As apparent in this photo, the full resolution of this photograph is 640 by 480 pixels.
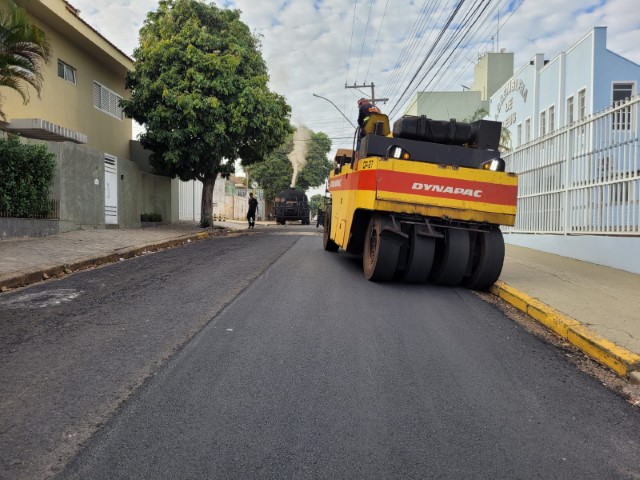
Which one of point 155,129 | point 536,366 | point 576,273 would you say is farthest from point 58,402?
point 155,129

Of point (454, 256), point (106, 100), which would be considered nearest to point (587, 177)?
point (454, 256)

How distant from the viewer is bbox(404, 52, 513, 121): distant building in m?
36.1

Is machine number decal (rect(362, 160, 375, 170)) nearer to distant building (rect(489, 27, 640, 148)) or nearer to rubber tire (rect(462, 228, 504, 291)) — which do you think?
rubber tire (rect(462, 228, 504, 291))

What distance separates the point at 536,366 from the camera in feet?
13.9

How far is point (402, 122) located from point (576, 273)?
4.01m

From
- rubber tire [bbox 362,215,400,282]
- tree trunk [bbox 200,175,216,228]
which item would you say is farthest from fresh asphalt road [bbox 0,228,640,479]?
tree trunk [bbox 200,175,216,228]

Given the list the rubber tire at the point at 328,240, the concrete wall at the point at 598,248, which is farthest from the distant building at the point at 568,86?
the rubber tire at the point at 328,240

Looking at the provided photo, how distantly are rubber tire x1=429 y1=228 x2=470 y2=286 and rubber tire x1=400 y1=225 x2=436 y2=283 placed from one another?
196mm

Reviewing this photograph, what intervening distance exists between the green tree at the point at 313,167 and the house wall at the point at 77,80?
32348mm

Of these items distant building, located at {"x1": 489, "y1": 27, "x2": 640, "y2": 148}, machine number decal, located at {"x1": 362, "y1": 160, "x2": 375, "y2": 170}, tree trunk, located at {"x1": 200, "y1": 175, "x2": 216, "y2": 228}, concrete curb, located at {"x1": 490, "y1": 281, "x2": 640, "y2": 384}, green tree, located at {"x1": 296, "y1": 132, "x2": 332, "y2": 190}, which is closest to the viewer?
concrete curb, located at {"x1": 490, "y1": 281, "x2": 640, "y2": 384}

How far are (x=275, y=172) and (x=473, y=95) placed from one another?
19.0 m

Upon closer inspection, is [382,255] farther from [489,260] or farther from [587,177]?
[587,177]

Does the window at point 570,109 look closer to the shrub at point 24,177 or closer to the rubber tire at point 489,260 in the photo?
the rubber tire at point 489,260

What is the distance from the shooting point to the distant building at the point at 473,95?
118ft
